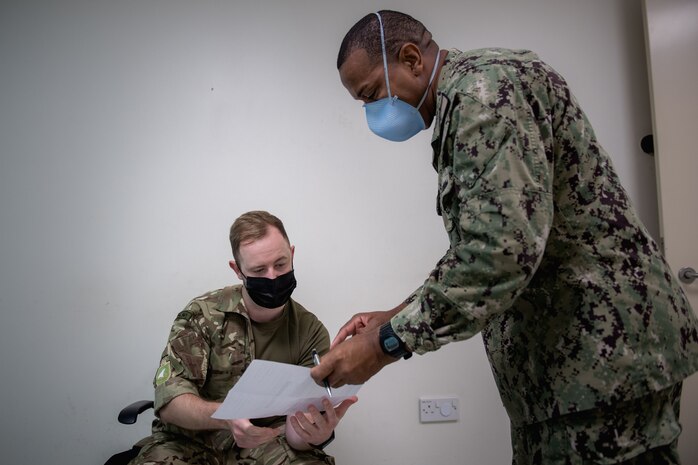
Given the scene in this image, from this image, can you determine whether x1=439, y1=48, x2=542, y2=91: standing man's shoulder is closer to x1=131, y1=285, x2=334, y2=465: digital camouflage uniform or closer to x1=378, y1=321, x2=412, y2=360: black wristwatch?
x1=378, y1=321, x2=412, y2=360: black wristwatch

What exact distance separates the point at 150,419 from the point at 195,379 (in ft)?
2.10

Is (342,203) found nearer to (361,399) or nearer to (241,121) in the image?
(241,121)

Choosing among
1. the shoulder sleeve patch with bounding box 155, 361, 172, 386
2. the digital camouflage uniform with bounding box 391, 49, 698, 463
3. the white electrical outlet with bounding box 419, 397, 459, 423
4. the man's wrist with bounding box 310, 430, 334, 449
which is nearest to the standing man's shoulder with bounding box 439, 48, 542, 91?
the digital camouflage uniform with bounding box 391, 49, 698, 463

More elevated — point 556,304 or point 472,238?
point 472,238

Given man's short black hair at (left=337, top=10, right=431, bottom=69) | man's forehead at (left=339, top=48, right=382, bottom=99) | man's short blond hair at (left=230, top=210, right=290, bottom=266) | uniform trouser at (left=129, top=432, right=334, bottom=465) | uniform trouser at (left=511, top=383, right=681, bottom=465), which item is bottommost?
uniform trouser at (left=129, top=432, right=334, bottom=465)

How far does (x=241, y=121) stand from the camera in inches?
83.0

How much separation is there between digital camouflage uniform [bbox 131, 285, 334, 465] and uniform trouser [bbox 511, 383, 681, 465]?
0.85m

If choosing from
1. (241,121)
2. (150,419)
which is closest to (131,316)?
(150,419)

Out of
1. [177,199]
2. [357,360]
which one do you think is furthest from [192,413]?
[177,199]

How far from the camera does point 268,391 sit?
1.04 metres

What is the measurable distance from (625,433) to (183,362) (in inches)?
47.7

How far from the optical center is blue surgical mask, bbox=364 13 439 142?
3.38ft

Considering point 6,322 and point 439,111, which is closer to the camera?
point 439,111

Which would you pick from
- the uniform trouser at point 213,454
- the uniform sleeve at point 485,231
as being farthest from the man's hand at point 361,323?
the uniform trouser at point 213,454
